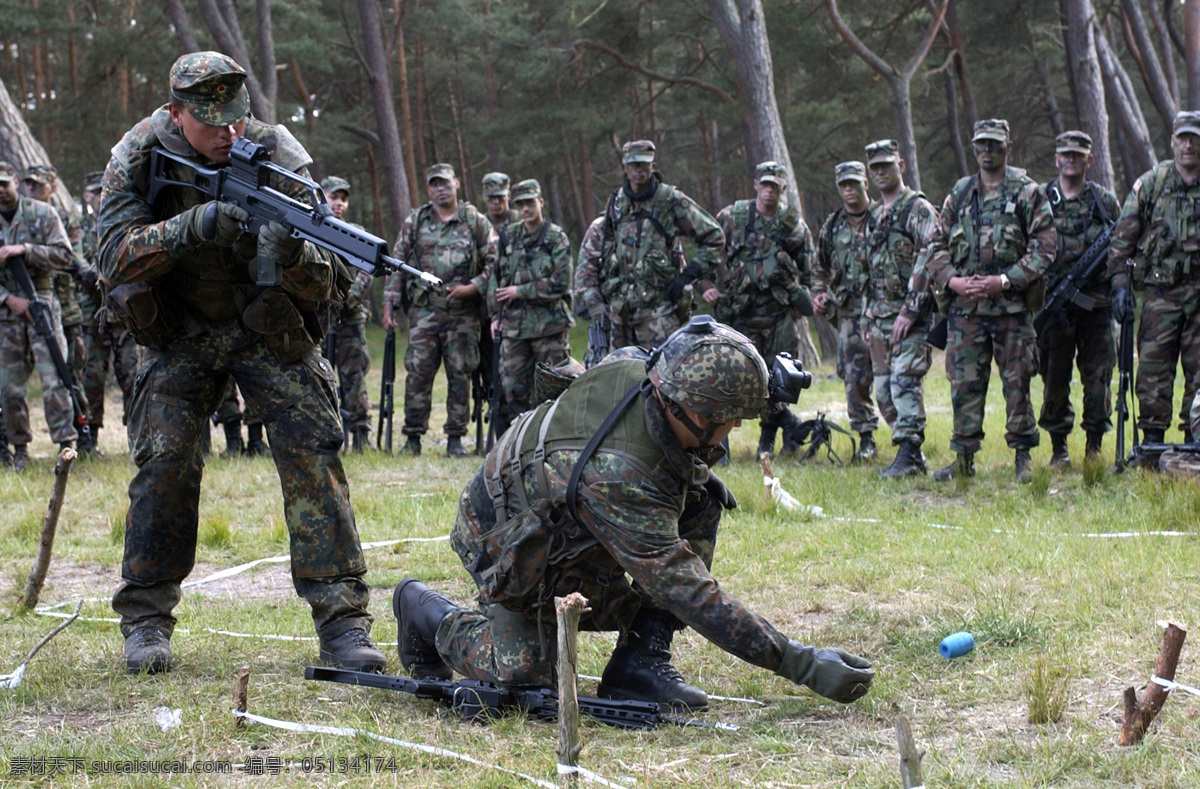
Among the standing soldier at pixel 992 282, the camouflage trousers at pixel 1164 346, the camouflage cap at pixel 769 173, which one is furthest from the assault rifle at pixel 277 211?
the camouflage cap at pixel 769 173

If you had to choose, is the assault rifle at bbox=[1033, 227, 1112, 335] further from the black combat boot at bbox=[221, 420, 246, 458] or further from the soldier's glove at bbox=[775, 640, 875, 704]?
the black combat boot at bbox=[221, 420, 246, 458]

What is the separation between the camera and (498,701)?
4102mm

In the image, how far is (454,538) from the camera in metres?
4.47

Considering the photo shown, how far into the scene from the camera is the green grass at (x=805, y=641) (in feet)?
11.7

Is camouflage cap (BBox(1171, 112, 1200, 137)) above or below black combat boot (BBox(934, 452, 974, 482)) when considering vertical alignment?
above

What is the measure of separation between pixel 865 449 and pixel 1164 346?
254 cm

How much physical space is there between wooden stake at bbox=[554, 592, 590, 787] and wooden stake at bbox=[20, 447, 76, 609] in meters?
3.01

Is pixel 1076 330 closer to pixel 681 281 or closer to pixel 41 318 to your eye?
pixel 681 281

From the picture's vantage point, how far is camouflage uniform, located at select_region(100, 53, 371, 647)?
14.6 ft

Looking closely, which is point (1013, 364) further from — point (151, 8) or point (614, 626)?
point (151, 8)

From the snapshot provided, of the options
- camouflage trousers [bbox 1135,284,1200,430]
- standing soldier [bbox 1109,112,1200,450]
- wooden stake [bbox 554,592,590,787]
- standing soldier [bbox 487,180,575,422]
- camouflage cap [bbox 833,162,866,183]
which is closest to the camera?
wooden stake [bbox 554,592,590,787]

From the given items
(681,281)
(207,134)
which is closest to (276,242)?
(207,134)

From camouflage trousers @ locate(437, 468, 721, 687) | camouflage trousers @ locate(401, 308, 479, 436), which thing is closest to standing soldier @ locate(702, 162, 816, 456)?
camouflage trousers @ locate(401, 308, 479, 436)

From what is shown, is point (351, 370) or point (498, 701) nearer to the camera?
point (498, 701)
